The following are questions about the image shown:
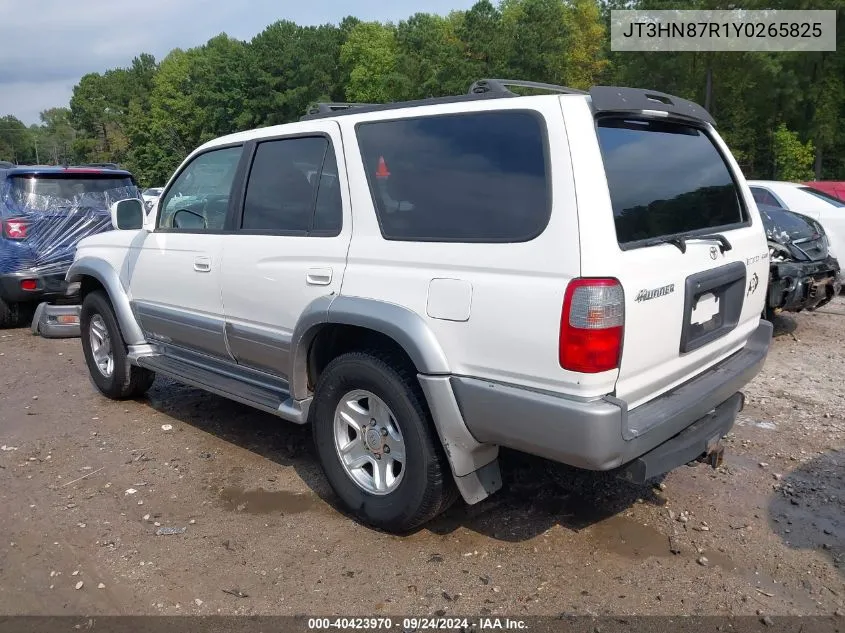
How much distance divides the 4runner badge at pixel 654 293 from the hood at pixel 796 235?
453 cm

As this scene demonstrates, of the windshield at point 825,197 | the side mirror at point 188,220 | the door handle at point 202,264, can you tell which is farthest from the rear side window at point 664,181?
the windshield at point 825,197

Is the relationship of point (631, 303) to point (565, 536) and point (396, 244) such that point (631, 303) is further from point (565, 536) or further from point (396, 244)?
point (565, 536)

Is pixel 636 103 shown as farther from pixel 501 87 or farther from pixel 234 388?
pixel 234 388

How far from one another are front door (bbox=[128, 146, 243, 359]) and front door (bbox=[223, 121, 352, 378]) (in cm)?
19

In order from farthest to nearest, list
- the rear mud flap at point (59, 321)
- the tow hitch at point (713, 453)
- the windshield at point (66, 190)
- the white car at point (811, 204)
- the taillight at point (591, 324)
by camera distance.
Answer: the white car at point (811, 204) → the windshield at point (66, 190) → the rear mud flap at point (59, 321) → the tow hitch at point (713, 453) → the taillight at point (591, 324)

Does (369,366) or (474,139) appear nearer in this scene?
(474,139)

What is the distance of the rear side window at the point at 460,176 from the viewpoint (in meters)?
2.70

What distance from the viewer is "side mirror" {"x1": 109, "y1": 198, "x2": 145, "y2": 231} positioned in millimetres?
4785

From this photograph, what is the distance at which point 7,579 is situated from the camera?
308 centimetres

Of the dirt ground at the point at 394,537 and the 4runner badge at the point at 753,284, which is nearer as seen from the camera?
the dirt ground at the point at 394,537

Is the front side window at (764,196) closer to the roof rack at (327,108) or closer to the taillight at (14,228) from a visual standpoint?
the roof rack at (327,108)

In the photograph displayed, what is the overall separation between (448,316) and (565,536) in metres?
1.31

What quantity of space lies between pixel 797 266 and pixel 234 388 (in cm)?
533

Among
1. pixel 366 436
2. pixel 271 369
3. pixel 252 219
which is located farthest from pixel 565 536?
pixel 252 219
